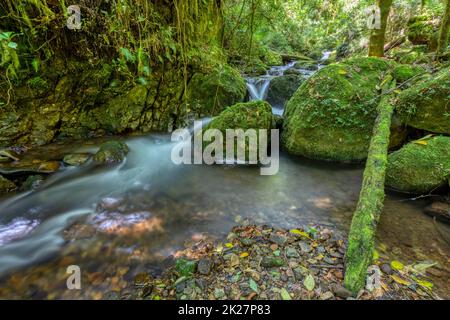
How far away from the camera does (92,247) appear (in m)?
2.68

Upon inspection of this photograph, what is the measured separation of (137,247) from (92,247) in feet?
1.63

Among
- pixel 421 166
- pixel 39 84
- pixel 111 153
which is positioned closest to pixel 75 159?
pixel 111 153

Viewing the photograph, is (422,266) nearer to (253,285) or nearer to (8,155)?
(253,285)

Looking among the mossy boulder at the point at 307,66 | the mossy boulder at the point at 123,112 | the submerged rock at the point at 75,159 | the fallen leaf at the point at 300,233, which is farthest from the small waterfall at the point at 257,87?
the fallen leaf at the point at 300,233

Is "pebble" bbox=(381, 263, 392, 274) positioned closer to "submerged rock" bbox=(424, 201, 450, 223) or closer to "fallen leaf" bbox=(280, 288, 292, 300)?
"fallen leaf" bbox=(280, 288, 292, 300)

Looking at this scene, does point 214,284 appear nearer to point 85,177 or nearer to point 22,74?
point 85,177

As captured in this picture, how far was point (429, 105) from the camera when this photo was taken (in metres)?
3.88

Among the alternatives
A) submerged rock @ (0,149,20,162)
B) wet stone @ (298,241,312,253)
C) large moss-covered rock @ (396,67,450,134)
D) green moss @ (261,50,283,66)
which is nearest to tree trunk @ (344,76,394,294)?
wet stone @ (298,241,312,253)

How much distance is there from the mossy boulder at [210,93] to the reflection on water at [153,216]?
2.53 m

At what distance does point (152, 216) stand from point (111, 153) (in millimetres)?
2142

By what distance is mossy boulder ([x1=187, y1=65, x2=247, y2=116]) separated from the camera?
263 inches

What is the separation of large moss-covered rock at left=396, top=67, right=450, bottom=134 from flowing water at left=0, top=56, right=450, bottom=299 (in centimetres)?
118

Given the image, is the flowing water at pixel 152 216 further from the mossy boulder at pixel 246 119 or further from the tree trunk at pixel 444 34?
the tree trunk at pixel 444 34

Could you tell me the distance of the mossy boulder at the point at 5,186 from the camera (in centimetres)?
366
